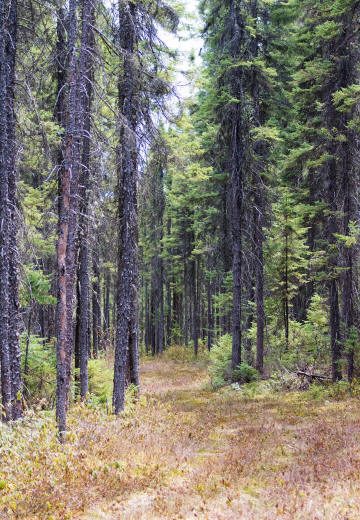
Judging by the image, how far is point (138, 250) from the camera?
51.3 feet

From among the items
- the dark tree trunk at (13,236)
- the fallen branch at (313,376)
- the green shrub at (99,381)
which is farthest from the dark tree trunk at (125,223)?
the fallen branch at (313,376)

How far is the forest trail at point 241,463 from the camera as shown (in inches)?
248

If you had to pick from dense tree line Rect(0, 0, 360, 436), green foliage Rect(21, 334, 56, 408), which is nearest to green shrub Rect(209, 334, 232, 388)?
dense tree line Rect(0, 0, 360, 436)

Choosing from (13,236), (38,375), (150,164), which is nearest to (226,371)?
(38,375)

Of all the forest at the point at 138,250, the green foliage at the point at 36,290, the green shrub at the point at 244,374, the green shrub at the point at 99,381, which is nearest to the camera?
the forest at the point at 138,250

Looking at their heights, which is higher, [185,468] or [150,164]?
[150,164]

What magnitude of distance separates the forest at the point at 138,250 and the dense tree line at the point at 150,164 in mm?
77

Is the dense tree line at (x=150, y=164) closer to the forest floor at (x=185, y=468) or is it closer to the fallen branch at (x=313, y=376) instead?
the fallen branch at (x=313, y=376)

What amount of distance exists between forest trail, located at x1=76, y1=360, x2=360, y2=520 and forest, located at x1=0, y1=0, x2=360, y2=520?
5cm

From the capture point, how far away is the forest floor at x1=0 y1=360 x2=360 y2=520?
631 cm

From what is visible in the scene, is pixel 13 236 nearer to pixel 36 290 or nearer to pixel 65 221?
pixel 65 221

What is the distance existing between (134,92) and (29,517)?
9920mm

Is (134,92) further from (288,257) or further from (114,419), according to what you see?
(288,257)

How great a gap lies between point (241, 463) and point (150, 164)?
305 inches
